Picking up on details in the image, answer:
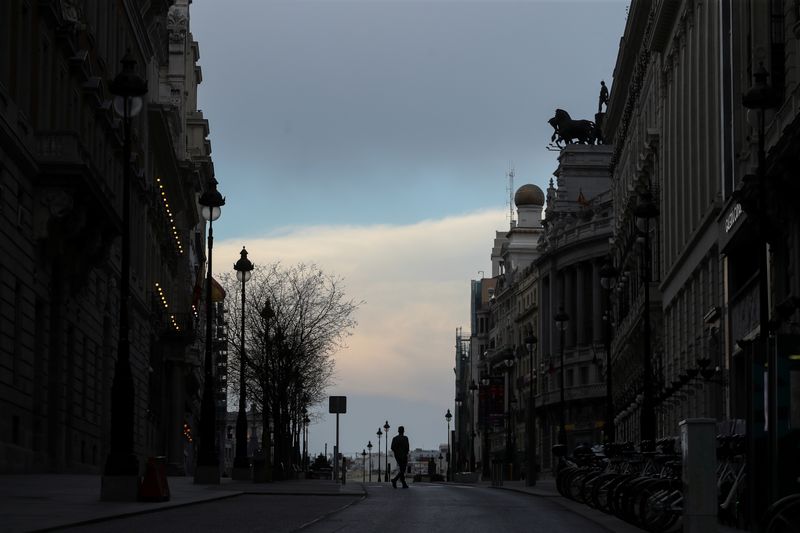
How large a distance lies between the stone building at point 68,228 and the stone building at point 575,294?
67.6 metres

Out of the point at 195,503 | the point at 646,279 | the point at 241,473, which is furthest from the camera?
the point at 241,473

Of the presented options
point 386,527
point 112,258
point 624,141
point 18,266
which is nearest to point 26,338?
point 18,266

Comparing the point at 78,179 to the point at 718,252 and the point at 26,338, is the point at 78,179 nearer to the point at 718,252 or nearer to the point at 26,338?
the point at 26,338

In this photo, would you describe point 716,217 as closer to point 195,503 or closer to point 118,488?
point 195,503

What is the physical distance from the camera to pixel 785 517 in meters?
14.8

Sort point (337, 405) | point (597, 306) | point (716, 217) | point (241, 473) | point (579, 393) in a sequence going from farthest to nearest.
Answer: point (597, 306) → point (579, 393) → point (716, 217) → point (241, 473) → point (337, 405)

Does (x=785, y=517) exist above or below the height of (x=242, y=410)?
below

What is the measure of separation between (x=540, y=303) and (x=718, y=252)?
335 feet

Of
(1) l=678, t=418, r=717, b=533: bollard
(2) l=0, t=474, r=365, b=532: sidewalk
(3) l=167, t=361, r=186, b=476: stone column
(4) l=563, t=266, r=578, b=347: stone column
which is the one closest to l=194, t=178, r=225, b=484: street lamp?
(2) l=0, t=474, r=365, b=532: sidewalk

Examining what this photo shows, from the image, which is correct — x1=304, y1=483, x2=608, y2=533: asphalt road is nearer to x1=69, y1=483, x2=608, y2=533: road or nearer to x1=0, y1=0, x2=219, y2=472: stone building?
x1=69, y1=483, x2=608, y2=533: road

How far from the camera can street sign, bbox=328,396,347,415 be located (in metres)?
52.8

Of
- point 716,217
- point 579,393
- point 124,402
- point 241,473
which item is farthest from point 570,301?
point 124,402

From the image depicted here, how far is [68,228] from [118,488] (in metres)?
20.5

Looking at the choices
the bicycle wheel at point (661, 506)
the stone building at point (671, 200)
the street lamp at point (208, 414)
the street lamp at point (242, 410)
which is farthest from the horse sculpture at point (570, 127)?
the bicycle wheel at point (661, 506)
